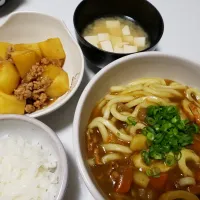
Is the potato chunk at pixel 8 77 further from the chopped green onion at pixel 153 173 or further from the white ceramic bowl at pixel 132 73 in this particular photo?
the chopped green onion at pixel 153 173

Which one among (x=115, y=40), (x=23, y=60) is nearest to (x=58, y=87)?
(x=23, y=60)

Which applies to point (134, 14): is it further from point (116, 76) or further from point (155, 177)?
point (155, 177)

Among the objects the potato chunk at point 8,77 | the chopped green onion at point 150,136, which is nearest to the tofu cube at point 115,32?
the potato chunk at point 8,77

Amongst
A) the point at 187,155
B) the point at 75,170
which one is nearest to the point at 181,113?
the point at 187,155

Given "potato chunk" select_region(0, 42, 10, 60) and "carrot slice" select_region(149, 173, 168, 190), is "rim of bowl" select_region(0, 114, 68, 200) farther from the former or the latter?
"potato chunk" select_region(0, 42, 10, 60)

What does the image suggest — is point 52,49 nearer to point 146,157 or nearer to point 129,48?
point 129,48

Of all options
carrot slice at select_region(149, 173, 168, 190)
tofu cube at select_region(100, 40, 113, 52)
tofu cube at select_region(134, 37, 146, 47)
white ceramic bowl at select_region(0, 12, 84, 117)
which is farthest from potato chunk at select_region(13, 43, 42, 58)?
carrot slice at select_region(149, 173, 168, 190)
